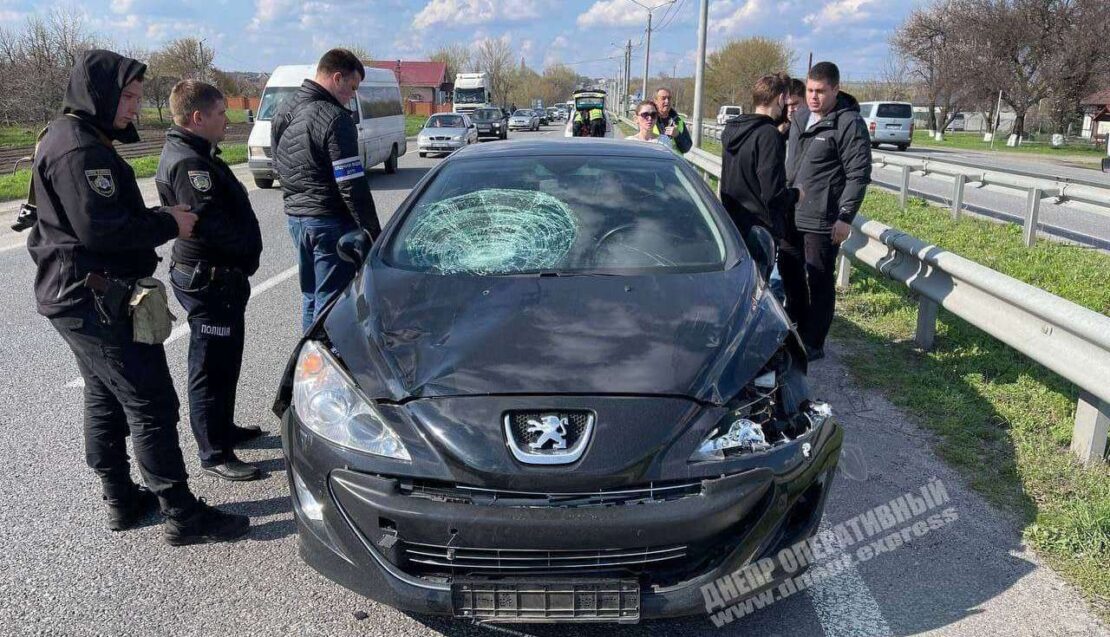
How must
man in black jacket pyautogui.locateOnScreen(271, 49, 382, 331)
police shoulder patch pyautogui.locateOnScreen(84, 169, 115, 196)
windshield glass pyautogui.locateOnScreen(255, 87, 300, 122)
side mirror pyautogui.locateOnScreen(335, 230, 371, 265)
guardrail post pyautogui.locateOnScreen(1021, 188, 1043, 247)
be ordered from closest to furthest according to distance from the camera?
police shoulder patch pyautogui.locateOnScreen(84, 169, 115, 196) → side mirror pyautogui.locateOnScreen(335, 230, 371, 265) → man in black jacket pyautogui.locateOnScreen(271, 49, 382, 331) → guardrail post pyautogui.locateOnScreen(1021, 188, 1043, 247) → windshield glass pyautogui.locateOnScreen(255, 87, 300, 122)

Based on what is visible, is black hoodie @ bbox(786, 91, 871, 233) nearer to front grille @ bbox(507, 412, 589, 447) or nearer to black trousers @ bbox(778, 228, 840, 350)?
black trousers @ bbox(778, 228, 840, 350)

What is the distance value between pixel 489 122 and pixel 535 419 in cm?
3552

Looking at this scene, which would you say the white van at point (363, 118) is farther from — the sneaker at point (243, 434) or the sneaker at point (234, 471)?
the sneaker at point (234, 471)

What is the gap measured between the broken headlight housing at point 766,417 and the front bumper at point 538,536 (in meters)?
0.08

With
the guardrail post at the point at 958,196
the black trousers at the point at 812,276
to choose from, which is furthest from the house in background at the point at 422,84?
the black trousers at the point at 812,276

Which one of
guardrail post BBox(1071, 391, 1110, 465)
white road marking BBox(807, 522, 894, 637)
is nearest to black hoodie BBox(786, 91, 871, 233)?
guardrail post BBox(1071, 391, 1110, 465)

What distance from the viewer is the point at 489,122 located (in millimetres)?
36688

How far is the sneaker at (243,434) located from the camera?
415 cm

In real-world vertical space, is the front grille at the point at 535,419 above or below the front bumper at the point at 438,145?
below

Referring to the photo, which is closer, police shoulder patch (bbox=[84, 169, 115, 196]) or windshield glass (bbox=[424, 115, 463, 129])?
police shoulder patch (bbox=[84, 169, 115, 196])

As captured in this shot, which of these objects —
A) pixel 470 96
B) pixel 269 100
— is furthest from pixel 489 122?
pixel 269 100

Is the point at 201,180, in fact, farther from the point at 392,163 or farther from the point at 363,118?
the point at 392,163

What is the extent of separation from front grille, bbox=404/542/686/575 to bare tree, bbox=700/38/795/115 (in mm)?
82077

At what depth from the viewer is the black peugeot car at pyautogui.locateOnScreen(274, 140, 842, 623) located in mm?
2332
